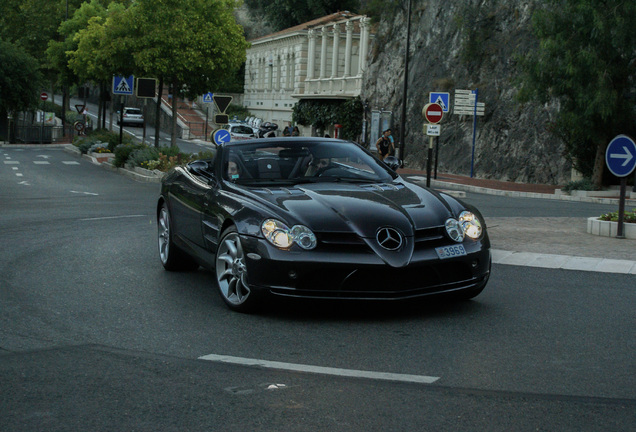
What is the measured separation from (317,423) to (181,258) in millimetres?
5290

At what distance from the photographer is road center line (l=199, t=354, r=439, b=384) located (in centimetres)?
544

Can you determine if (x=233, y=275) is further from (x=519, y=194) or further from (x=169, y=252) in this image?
(x=519, y=194)

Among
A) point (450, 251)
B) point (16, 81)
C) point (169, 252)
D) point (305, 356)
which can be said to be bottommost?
point (305, 356)

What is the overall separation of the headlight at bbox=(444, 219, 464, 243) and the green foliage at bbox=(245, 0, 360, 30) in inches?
3214

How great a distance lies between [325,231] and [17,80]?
56992 mm

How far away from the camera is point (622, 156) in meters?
13.3

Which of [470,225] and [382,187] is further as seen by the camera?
[382,187]

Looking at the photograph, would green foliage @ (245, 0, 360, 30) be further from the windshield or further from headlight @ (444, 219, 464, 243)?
headlight @ (444, 219, 464, 243)

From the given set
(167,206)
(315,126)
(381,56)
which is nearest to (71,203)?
(167,206)

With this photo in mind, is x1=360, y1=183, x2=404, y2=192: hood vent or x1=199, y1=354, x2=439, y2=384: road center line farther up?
x1=360, y1=183, x2=404, y2=192: hood vent

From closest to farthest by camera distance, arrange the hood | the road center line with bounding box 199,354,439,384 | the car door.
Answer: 1. the road center line with bounding box 199,354,439,384
2. the hood
3. the car door

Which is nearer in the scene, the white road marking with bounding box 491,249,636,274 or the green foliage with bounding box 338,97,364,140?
the white road marking with bounding box 491,249,636,274

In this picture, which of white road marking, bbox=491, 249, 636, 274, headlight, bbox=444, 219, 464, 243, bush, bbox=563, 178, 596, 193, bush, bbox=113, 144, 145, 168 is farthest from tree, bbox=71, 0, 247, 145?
headlight, bbox=444, 219, 464, 243

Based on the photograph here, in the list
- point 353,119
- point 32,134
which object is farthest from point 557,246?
point 32,134
